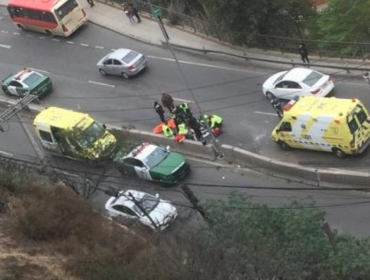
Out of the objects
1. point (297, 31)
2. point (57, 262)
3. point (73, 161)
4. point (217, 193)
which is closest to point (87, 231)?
point (57, 262)

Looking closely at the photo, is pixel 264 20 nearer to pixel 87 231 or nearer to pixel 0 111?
pixel 0 111

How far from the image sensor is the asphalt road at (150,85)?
103 feet

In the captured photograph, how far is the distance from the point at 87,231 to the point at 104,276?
3.01m

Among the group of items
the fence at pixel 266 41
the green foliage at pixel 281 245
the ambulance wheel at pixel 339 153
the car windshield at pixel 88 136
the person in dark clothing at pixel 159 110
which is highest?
the green foliage at pixel 281 245

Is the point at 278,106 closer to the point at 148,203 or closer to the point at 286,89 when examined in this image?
the point at 286,89

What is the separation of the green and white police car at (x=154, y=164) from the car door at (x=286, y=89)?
16.5 ft

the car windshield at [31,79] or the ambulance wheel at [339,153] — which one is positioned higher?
the car windshield at [31,79]

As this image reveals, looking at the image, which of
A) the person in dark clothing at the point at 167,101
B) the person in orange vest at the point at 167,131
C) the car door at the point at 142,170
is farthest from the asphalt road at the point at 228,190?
the person in dark clothing at the point at 167,101

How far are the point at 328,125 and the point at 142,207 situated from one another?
7041mm

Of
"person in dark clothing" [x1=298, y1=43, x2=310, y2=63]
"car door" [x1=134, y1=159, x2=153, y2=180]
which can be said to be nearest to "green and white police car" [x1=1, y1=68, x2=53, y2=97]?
"car door" [x1=134, y1=159, x2=153, y2=180]

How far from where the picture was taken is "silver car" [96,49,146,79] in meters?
38.7

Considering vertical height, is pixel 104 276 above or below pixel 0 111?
above

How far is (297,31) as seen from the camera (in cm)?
4222

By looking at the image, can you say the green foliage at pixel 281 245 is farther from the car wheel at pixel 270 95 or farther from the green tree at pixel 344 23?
the green tree at pixel 344 23
